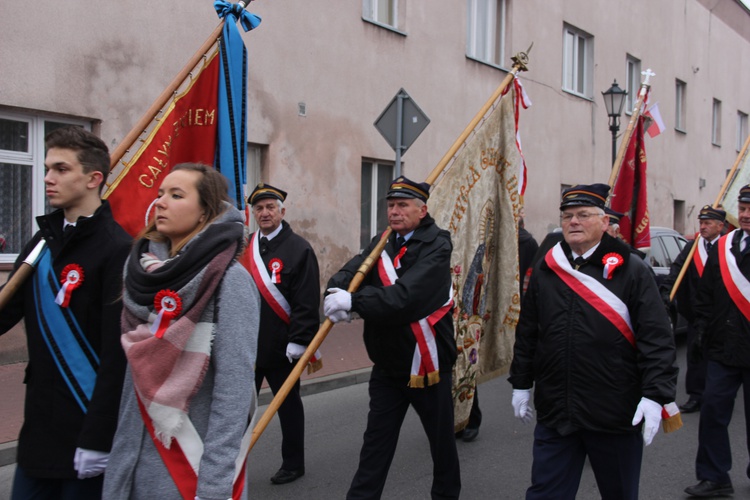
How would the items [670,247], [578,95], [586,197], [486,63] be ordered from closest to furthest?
[586,197] → [670,247] → [486,63] → [578,95]

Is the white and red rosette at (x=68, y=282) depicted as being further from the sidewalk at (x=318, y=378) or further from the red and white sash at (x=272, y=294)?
the sidewalk at (x=318, y=378)

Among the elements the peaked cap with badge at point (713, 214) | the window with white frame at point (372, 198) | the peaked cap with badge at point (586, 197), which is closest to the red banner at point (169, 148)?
the peaked cap with badge at point (586, 197)

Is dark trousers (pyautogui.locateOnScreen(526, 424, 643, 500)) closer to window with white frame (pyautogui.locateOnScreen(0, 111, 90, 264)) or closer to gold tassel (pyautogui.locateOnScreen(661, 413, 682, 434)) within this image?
gold tassel (pyautogui.locateOnScreen(661, 413, 682, 434))

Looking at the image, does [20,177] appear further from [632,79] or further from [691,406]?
[632,79]

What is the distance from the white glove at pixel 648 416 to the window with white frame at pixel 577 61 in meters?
15.8

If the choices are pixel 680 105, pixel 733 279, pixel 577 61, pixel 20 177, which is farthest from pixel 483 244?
pixel 680 105

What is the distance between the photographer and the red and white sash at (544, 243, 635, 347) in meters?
3.38

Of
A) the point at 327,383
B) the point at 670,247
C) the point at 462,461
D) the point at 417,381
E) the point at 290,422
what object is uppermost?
the point at 670,247

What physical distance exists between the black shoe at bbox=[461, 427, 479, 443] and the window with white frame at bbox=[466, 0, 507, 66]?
32.4 feet

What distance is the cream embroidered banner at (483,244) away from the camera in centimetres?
496

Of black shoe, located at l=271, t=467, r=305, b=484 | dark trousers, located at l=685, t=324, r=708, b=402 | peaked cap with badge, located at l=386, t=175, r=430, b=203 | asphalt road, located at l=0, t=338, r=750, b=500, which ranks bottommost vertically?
asphalt road, located at l=0, t=338, r=750, b=500

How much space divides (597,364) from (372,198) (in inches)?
380

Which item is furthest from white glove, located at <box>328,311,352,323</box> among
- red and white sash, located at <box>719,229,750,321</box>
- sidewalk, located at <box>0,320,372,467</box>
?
sidewalk, located at <box>0,320,372,467</box>

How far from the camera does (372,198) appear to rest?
12.9 m
